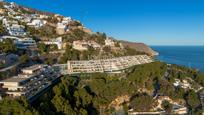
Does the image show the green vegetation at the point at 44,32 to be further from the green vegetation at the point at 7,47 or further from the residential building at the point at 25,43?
the green vegetation at the point at 7,47

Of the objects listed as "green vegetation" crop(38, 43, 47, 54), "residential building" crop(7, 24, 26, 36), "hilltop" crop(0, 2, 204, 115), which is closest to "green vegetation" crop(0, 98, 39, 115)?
"hilltop" crop(0, 2, 204, 115)

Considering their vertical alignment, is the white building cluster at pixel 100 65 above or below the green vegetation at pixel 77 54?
below

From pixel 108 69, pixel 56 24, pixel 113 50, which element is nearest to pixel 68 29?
pixel 56 24

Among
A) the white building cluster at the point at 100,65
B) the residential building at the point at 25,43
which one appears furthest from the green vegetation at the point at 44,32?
the white building cluster at the point at 100,65

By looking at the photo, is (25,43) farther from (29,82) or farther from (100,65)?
(29,82)

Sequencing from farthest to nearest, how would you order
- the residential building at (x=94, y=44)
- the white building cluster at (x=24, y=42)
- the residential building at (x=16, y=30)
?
the residential building at (x=94, y=44), the residential building at (x=16, y=30), the white building cluster at (x=24, y=42)

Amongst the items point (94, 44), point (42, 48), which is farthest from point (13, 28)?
point (94, 44)
